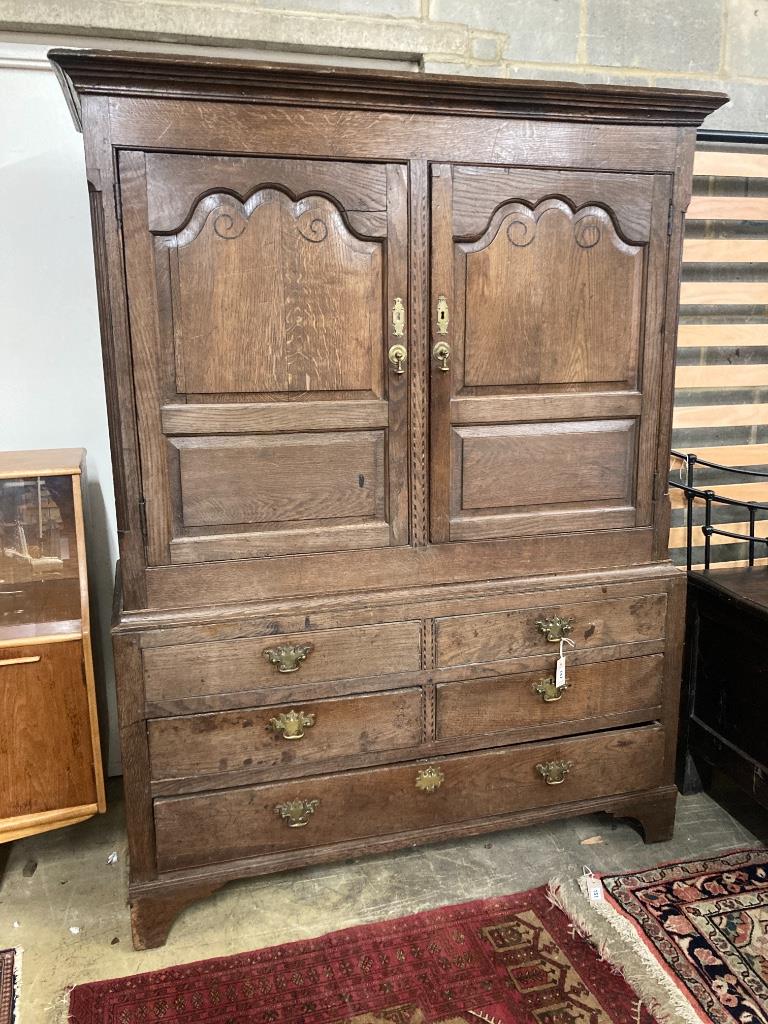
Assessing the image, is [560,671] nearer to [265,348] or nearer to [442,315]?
[442,315]

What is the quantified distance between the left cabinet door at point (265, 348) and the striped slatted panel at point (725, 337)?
4.24ft

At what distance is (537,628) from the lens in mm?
2055

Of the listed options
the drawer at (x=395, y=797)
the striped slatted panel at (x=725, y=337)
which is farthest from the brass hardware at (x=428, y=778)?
the striped slatted panel at (x=725, y=337)

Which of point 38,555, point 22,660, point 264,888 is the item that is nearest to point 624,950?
point 264,888

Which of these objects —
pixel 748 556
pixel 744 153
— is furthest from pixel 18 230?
pixel 748 556

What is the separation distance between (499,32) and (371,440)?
1.41 m

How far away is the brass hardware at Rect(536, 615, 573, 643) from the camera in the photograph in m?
2.05

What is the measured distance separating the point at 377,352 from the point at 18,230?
3.88ft

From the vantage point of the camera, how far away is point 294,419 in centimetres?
181

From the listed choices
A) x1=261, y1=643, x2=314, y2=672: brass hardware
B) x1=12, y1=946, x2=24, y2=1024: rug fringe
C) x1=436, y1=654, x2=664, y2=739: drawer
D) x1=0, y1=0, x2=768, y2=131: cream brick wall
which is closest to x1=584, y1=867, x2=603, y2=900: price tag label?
x1=436, y1=654, x2=664, y2=739: drawer

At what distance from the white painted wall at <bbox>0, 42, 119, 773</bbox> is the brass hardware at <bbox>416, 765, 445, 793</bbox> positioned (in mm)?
1075

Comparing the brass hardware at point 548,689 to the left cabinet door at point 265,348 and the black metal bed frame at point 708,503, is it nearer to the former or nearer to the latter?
the left cabinet door at point 265,348

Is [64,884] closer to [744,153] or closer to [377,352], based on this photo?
[377,352]

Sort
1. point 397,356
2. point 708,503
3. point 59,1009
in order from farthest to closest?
point 708,503, point 397,356, point 59,1009
